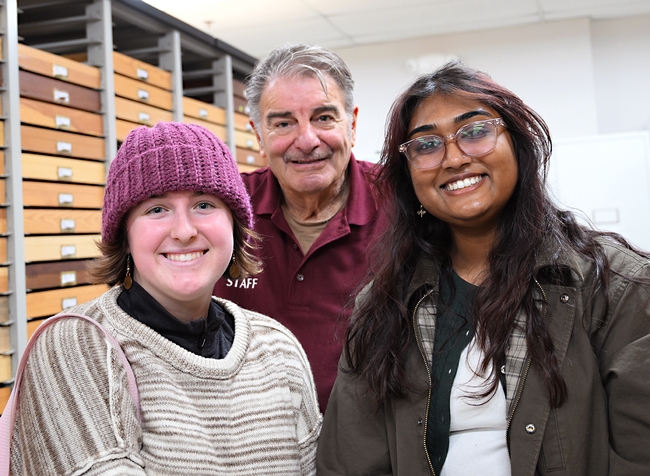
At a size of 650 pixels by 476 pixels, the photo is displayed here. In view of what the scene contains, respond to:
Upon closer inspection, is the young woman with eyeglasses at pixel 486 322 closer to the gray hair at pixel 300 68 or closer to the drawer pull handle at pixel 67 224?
the gray hair at pixel 300 68

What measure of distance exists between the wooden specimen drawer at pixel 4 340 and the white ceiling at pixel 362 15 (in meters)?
3.49

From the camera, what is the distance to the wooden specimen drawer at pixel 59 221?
2.90m

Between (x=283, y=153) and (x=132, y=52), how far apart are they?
7.36 ft

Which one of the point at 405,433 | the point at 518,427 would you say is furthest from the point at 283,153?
the point at 518,427

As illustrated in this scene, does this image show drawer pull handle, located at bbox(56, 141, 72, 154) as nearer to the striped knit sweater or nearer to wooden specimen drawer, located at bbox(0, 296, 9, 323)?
wooden specimen drawer, located at bbox(0, 296, 9, 323)

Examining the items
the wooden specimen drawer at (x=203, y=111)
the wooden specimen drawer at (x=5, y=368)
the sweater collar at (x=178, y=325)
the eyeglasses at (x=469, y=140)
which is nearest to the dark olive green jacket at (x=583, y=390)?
the eyeglasses at (x=469, y=140)

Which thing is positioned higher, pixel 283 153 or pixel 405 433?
pixel 283 153

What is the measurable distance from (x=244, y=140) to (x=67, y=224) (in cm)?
160

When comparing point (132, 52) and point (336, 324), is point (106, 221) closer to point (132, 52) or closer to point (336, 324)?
point (336, 324)

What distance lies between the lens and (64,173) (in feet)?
10.0

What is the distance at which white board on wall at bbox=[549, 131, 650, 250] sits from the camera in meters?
5.01

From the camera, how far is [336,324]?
1.88 metres

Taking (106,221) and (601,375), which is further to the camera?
(106,221)

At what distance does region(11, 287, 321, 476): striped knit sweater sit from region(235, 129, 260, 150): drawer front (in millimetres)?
3013
